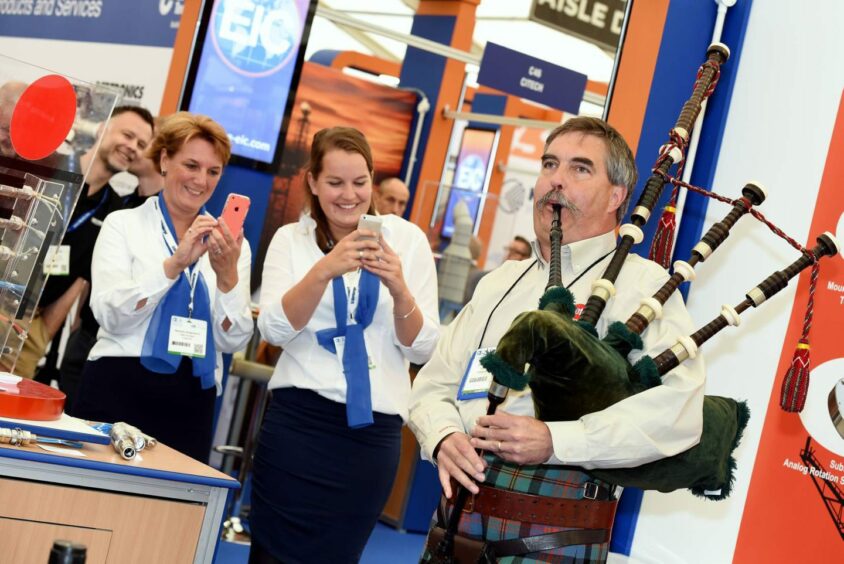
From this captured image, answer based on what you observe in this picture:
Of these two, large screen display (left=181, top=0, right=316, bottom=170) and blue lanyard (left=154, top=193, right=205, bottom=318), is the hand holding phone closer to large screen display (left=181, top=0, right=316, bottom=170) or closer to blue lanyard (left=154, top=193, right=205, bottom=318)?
blue lanyard (left=154, top=193, right=205, bottom=318)

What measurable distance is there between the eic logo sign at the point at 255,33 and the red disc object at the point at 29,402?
290 centimetres

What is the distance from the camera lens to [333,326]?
119 inches

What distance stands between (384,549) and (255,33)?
9.38 feet

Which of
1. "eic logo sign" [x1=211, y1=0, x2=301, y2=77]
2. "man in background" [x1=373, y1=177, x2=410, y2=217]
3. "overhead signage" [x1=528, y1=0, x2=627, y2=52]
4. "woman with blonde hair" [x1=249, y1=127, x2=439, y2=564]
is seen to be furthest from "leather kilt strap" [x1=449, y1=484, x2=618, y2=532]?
"overhead signage" [x1=528, y1=0, x2=627, y2=52]

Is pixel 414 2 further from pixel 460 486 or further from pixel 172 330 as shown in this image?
pixel 460 486

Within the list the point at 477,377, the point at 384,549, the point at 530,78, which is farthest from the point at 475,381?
the point at 530,78

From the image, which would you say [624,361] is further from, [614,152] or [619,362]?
[614,152]

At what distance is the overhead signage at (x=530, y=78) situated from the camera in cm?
688

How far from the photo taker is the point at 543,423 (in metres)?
2.01

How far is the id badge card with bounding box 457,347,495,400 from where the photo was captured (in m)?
2.19

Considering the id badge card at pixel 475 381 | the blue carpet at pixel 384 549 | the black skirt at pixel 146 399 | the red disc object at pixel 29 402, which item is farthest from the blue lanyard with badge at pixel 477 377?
the blue carpet at pixel 384 549

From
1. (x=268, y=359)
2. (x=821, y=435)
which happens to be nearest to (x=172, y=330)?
(x=821, y=435)

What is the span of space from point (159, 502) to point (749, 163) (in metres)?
1.77

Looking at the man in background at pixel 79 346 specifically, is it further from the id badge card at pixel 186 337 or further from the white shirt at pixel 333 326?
the white shirt at pixel 333 326
